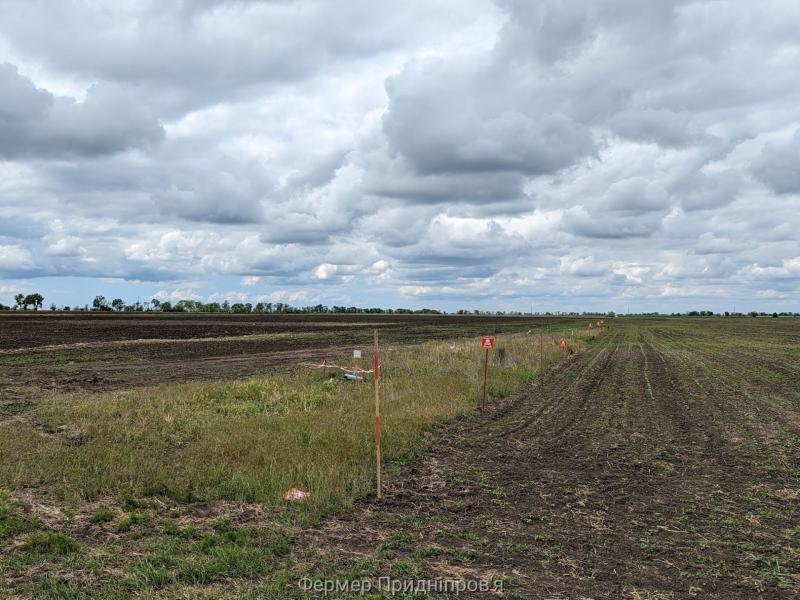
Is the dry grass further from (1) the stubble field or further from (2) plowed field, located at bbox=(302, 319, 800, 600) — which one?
(2) plowed field, located at bbox=(302, 319, 800, 600)

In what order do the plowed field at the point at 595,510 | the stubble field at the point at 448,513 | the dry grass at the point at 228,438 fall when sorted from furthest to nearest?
the dry grass at the point at 228,438, the plowed field at the point at 595,510, the stubble field at the point at 448,513

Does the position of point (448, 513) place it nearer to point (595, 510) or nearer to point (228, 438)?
point (595, 510)

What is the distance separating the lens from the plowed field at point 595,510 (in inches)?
225

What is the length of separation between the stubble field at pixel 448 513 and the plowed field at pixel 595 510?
32mm

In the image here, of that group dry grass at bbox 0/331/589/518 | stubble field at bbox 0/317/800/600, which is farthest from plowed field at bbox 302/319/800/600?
dry grass at bbox 0/331/589/518

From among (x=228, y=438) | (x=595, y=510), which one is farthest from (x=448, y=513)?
(x=228, y=438)

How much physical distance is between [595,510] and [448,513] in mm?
1986

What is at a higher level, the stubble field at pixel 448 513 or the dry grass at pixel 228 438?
the dry grass at pixel 228 438

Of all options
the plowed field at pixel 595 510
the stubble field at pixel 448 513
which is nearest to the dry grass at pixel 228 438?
the stubble field at pixel 448 513

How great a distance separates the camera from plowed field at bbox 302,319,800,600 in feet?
18.8

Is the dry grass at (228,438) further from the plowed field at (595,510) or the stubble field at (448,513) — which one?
the plowed field at (595,510)

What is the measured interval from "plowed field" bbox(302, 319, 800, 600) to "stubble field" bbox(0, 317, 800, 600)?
1.3 inches

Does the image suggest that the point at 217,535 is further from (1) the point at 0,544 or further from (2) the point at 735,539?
(2) the point at 735,539

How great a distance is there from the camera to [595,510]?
25.2ft
